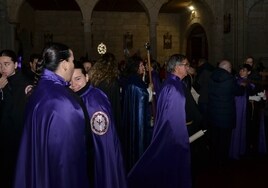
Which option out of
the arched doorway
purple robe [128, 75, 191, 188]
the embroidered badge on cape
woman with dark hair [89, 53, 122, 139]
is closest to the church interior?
the arched doorway

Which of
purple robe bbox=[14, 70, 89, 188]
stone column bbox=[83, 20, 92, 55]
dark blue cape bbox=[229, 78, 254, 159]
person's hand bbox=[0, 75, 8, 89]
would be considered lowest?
dark blue cape bbox=[229, 78, 254, 159]

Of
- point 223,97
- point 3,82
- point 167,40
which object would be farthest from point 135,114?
point 167,40

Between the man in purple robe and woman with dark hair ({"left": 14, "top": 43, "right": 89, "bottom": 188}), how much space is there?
2028 mm

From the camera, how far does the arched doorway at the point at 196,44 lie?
19.4m

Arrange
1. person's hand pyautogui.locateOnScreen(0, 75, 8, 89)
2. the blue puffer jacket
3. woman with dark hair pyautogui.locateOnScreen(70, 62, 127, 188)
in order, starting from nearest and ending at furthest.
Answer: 1. woman with dark hair pyautogui.locateOnScreen(70, 62, 127, 188)
2. person's hand pyautogui.locateOnScreen(0, 75, 8, 89)
3. the blue puffer jacket

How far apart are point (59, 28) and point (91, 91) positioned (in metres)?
17.4

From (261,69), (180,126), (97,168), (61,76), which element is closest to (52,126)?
(61,76)

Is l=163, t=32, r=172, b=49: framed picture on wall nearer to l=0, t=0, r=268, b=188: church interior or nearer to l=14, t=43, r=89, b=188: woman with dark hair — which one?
l=0, t=0, r=268, b=188: church interior

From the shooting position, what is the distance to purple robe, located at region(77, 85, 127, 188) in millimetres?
3223

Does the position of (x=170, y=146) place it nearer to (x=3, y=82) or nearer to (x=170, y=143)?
(x=170, y=143)

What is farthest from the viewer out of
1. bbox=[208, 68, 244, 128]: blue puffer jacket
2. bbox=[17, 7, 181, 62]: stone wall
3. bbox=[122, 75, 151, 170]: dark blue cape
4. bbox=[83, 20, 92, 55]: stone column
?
bbox=[17, 7, 181, 62]: stone wall

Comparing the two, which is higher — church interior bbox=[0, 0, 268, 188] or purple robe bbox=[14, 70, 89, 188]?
church interior bbox=[0, 0, 268, 188]

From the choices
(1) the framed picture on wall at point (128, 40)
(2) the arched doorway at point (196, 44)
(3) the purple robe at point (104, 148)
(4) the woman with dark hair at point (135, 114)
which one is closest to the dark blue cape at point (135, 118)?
(4) the woman with dark hair at point (135, 114)

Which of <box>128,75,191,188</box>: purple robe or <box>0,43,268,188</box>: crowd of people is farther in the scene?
<box>128,75,191,188</box>: purple robe
